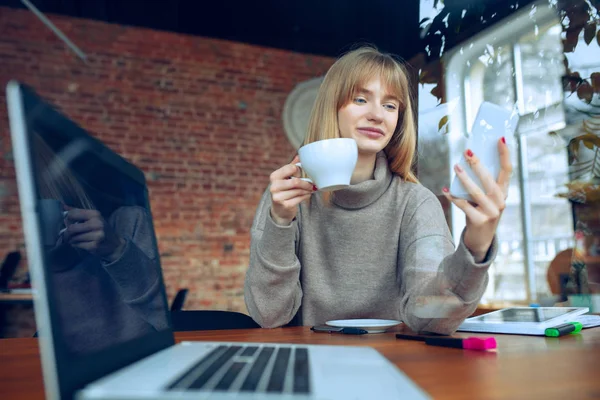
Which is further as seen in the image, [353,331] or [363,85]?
[363,85]

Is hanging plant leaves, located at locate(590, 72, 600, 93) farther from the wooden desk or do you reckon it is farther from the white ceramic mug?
the white ceramic mug

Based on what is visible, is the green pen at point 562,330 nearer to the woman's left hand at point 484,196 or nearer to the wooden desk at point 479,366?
the wooden desk at point 479,366

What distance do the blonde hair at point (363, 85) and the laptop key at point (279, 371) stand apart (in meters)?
0.81

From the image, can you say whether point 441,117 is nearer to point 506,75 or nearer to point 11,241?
point 506,75

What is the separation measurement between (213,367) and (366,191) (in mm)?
922

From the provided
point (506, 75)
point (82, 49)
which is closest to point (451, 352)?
point (506, 75)

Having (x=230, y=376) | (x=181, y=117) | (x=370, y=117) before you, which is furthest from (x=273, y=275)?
(x=181, y=117)

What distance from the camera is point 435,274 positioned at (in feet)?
3.26

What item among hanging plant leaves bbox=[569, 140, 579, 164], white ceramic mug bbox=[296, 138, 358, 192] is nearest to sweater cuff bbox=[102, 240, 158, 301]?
white ceramic mug bbox=[296, 138, 358, 192]

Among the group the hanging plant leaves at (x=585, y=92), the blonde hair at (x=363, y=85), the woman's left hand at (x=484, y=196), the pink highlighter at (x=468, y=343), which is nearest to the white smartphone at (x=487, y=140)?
the woman's left hand at (x=484, y=196)

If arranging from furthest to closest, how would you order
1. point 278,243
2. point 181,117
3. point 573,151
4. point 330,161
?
point 181,117 → point 573,151 → point 278,243 → point 330,161

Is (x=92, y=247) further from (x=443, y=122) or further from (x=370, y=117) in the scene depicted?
(x=443, y=122)

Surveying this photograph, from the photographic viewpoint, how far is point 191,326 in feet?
4.49

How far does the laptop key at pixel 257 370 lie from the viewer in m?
0.40
